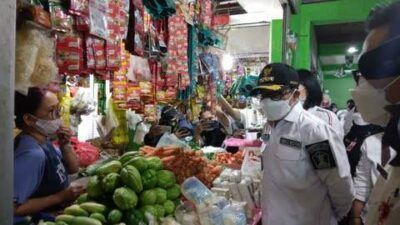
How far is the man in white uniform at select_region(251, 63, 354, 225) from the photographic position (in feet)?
7.32

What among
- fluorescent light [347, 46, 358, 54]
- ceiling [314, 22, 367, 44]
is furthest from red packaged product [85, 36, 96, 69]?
fluorescent light [347, 46, 358, 54]

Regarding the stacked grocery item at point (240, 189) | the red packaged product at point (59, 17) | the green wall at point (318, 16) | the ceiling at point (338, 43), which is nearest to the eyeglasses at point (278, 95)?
the stacked grocery item at point (240, 189)

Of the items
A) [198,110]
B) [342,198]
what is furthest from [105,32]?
[198,110]

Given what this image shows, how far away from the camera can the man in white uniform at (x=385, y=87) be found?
1194mm

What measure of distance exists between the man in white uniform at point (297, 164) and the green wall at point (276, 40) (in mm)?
4899

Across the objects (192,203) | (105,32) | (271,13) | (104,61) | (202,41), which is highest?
(271,13)

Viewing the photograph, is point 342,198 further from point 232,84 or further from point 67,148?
point 232,84

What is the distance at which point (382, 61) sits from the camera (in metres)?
1.22

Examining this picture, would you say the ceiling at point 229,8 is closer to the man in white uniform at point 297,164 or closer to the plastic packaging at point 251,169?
the plastic packaging at point 251,169

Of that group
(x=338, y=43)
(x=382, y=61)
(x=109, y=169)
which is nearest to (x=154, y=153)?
(x=109, y=169)

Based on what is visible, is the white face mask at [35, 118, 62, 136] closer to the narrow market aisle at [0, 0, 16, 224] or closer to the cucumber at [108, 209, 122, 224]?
the cucumber at [108, 209, 122, 224]

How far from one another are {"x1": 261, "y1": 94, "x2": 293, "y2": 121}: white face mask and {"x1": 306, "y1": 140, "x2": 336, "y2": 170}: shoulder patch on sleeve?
30 cm

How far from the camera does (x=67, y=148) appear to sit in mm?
3254

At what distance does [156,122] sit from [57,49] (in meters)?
3.08
